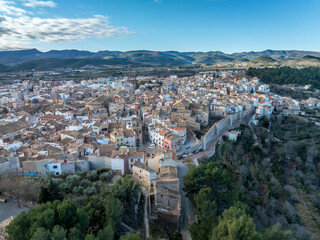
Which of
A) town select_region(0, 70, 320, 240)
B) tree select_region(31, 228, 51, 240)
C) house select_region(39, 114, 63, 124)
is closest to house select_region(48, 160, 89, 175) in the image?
town select_region(0, 70, 320, 240)

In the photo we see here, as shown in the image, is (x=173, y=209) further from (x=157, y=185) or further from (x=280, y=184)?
(x=280, y=184)

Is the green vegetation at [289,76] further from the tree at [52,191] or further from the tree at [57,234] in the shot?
the tree at [57,234]

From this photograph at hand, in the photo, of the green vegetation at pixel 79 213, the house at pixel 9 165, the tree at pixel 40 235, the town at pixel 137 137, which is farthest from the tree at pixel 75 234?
the house at pixel 9 165

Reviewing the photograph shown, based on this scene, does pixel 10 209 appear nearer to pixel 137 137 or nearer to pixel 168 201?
pixel 168 201

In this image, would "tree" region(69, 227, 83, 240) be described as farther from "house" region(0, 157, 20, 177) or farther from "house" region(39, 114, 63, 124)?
"house" region(39, 114, 63, 124)

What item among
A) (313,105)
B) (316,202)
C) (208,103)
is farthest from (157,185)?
(313,105)

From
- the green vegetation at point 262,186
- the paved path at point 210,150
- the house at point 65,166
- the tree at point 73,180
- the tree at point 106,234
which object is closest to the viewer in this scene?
the tree at point 106,234

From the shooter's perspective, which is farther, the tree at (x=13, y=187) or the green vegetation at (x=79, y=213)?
the tree at (x=13, y=187)

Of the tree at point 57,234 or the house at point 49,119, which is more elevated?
the tree at point 57,234
